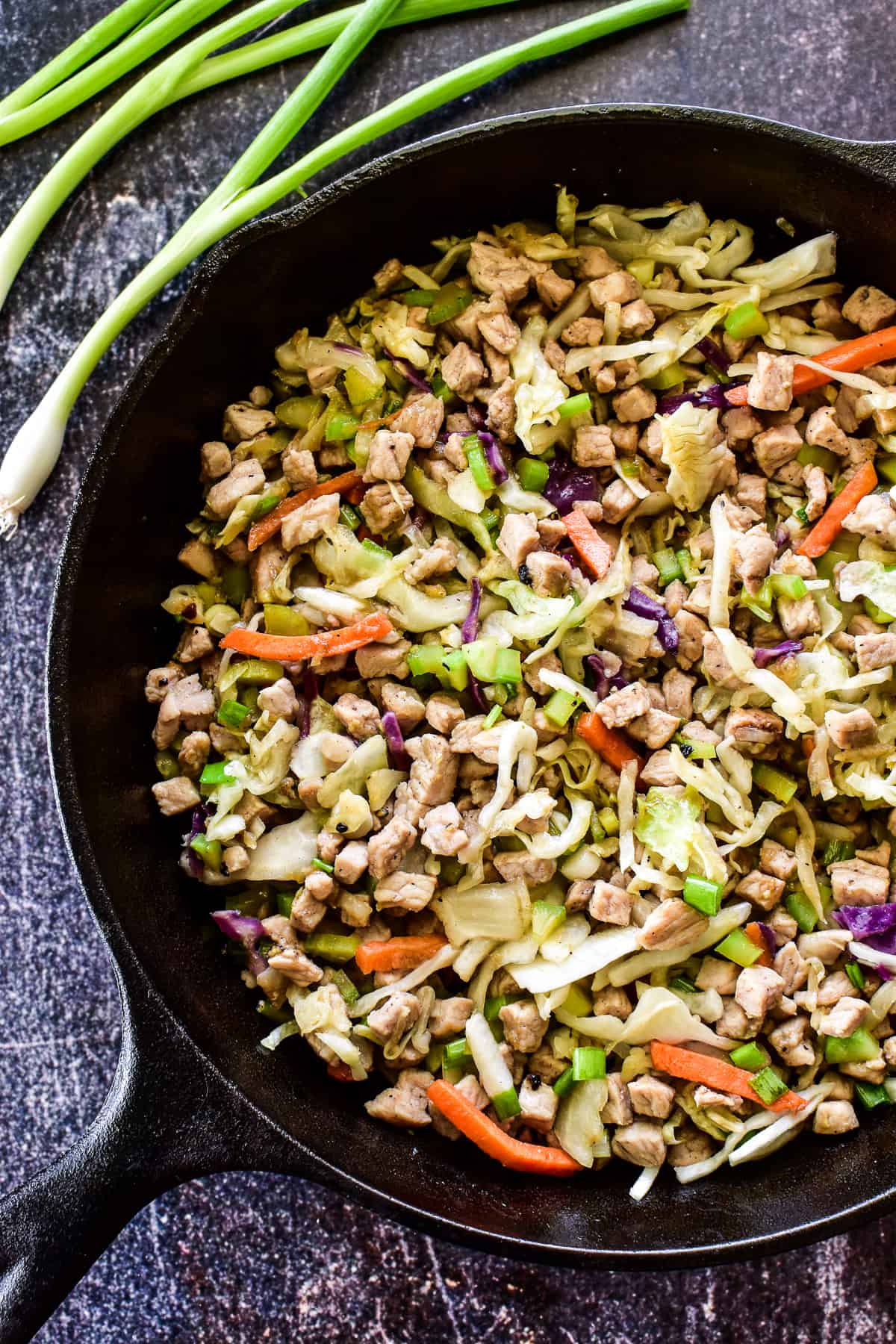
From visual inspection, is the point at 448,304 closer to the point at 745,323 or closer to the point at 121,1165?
the point at 745,323

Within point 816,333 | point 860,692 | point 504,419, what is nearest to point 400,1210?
point 860,692

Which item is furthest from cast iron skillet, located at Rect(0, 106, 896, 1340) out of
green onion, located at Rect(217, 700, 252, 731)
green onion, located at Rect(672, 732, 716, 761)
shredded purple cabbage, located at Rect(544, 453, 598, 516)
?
green onion, located at Rect(672, 732, 716, 761)

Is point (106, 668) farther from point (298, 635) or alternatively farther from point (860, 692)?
point (860, 692)

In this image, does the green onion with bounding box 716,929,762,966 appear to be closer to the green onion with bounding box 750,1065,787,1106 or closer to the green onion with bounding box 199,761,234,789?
the green onion with bounding box 750,1065,787,1106

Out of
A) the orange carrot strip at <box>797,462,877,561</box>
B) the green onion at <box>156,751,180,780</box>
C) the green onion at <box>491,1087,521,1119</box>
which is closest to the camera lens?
the green onion at <box>491,1087,521,1119</box>

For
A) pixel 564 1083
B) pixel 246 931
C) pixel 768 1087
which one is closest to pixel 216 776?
pixel 246 931

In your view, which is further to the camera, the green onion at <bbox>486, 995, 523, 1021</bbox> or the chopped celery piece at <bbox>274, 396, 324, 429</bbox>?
the chopped celery piece at <bbox>274, 396, 324, 429</bbox>

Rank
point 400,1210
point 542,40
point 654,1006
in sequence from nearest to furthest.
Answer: point 400,1210 → point 654,1006 → point 542,40
